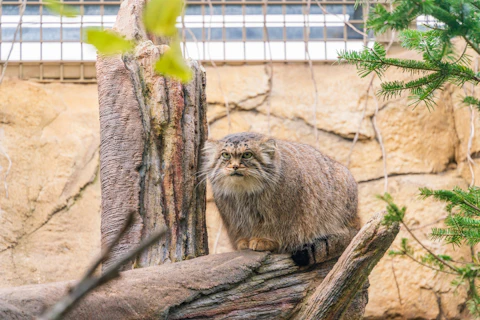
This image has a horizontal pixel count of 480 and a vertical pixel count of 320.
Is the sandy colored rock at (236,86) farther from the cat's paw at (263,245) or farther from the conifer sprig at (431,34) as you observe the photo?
the conifer sprig at (431,34)

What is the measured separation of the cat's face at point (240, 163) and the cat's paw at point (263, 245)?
336mm

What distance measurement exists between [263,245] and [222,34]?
130 inches

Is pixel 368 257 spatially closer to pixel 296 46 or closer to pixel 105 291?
pixel 105 291

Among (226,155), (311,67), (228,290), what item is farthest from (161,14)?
(311,67)

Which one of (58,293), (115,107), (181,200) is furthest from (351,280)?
(115,107)

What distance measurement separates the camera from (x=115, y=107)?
4062 mm

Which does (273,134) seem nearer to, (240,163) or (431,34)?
(240,163)

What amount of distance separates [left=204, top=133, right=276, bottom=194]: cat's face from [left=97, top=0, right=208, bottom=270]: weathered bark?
13 centimetres

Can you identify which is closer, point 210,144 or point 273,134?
point 210,144

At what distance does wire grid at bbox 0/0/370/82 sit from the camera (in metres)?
6.57

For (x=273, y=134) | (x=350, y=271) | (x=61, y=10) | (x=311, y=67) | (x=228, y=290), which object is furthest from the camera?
(x=311, y=67)

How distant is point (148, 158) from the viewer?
13.2 ft

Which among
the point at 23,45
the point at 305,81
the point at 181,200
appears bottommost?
the point at 181,200

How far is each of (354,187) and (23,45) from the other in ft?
12.7
